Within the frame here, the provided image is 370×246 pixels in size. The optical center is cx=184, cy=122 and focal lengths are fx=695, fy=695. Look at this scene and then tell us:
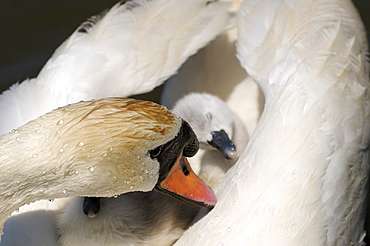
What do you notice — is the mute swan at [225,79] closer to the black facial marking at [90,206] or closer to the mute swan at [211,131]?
the mute swan at [211,131]

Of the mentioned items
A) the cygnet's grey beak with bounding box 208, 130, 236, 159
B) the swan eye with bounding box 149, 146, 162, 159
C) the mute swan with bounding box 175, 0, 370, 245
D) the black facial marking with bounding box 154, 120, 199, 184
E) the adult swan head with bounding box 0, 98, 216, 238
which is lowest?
the cygnet's grey beak with bounding box 208, 130, 236, 159

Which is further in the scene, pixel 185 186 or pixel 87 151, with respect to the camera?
pixel 185 186

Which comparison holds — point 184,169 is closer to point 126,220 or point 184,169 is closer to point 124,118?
point 126,220

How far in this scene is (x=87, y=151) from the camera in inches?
110

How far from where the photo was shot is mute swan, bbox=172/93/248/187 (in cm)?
400

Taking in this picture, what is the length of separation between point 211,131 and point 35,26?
8.49 feet

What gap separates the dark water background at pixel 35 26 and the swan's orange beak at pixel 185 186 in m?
2.69

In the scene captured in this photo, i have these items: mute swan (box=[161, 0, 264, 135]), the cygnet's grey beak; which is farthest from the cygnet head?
mute swan (box=[161, 0, 264, 135])

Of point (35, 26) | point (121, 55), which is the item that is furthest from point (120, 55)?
point (35, 26)

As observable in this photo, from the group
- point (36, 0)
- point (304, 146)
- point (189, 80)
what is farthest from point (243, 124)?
point (36, 0)

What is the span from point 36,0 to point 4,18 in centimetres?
33

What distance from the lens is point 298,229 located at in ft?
10.2

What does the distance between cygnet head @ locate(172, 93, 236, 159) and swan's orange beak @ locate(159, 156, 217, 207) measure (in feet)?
1.88

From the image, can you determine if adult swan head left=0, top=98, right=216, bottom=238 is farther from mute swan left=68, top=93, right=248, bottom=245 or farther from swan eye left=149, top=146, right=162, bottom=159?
mute swan left=68, top=93, right=248, bottom=245
